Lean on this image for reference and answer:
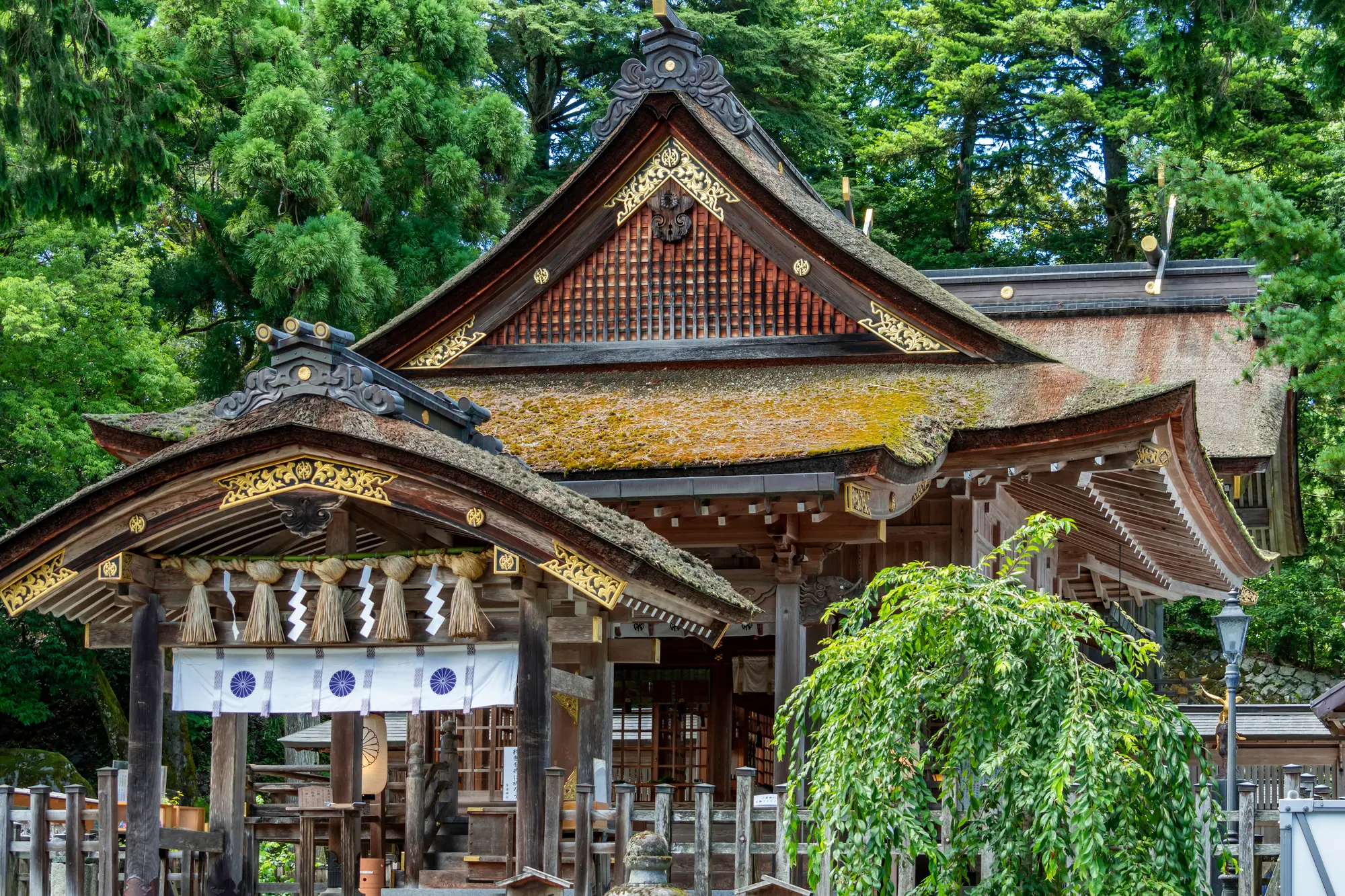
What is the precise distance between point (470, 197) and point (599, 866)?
55.5ft

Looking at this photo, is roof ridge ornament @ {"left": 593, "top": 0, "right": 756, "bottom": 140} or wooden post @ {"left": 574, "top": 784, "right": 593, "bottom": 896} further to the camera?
roof ridge ornament @ {"left": 593, "top": 0, "right": 756, "bottom": 140}

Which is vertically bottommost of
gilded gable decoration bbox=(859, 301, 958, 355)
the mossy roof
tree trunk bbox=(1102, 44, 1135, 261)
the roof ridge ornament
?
the mossy roof

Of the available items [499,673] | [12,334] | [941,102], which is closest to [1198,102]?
[499,673]

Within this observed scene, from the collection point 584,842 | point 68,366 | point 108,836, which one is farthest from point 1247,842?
point 68,366

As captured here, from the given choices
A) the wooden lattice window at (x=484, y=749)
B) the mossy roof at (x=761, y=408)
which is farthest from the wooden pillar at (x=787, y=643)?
the wooden lattice window at (x=484, y=749)

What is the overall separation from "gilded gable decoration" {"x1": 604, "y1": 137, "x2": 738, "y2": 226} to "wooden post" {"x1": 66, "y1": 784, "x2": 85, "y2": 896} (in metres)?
8.06

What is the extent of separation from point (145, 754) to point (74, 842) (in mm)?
657

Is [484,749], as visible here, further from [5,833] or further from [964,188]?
[964,188]

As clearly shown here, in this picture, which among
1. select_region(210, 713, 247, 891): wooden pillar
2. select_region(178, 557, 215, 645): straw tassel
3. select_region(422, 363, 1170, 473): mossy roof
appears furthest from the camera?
select_region(422, 363, 1170, 473): mossy roof

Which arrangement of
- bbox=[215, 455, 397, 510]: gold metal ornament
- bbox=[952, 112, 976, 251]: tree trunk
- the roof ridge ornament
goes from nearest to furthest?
bbox=[215, 455, 397, 510]: gold metal ornament
the roof ridge ornament
bbox=[952, 112, 976, 251]: tree trunk

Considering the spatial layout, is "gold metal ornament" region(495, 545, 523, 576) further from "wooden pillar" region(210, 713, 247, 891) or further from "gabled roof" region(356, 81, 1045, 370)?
"gabled roof" region(356, 81, 1045, 370)

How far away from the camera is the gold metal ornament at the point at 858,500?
1215cm

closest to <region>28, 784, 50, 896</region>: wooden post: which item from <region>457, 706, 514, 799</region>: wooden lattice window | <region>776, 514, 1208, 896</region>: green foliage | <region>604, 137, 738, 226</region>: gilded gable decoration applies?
<region>457, 706, 514, 799</region>: wooden lattice window

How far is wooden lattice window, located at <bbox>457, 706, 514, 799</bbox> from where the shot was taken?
13547mm
